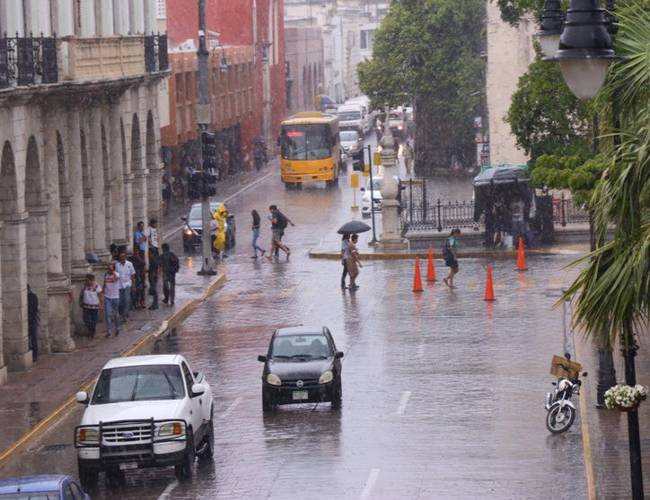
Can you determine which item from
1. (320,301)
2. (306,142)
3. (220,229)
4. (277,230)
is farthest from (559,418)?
(306,142)

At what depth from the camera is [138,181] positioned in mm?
48812

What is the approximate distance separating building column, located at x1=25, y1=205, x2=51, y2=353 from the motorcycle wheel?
13643mm

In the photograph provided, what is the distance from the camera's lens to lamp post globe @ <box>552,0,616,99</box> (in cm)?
1477

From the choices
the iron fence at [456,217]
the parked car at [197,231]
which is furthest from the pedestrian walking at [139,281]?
the iron fence at [456,217]

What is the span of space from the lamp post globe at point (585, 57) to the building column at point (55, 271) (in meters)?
22.8

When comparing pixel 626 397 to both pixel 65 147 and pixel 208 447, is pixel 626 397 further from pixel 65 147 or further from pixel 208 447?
pixel 65 147

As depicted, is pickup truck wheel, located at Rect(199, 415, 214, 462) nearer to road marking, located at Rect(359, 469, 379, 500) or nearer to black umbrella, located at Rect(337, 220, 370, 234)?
road marking, located at Rect(359, 469, 379, 500)

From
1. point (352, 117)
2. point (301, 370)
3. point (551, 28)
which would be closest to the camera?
point (551, 28)

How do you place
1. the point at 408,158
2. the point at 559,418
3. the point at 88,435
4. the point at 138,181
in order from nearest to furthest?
1. the point at 88,435
2. the point at 559,418
3. the point at 138,181
4. the point at 408,158

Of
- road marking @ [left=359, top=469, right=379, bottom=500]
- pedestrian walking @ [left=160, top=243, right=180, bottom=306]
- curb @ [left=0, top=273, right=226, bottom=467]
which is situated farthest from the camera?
pedestrian walking @ [left=160, top=243, right=180, bottom=306]

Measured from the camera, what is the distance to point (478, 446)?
25672 mm

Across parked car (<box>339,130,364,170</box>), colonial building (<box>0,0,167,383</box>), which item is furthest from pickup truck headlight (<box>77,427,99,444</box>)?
parked car (<box>339,130,364,170</box>)

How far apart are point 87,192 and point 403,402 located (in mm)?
15003

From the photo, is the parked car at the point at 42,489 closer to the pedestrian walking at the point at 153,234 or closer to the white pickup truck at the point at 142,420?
the white pickup truck at the point at 142,420
